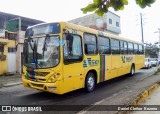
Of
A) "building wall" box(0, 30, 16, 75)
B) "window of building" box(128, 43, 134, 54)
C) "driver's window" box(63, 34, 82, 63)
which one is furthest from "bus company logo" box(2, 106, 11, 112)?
"building wall" box(0, 30, 16, 75)

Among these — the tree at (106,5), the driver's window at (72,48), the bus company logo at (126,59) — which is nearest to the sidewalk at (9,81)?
the driver's window at (72,48)

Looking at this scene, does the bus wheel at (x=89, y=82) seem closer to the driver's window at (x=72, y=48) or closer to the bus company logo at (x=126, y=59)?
the driver's window at (x=72, y=48)

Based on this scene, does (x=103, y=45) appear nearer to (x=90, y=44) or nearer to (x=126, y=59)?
(x=90, y=44)

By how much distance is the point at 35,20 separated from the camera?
24.6 m

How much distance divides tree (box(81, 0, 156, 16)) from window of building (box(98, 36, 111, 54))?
7.75 meters

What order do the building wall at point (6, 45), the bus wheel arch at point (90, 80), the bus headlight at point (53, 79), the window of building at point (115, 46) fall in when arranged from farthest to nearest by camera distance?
the building wall at point (6, 45), the window of building at point (115, 46), the bus wheel arch at point (90, 80), the bus headlight at point (53, 79)

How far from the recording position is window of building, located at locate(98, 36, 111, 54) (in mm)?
10466

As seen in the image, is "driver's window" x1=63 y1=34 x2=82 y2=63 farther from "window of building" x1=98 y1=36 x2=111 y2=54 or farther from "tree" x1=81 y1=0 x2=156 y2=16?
"tree" x1=81 y1=0 x2=156 y2=16

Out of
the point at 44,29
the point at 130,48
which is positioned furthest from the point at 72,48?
the point at 130,48

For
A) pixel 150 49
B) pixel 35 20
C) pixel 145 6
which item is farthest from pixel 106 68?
pixel 150 49

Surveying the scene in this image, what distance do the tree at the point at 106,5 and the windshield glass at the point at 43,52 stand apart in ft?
17.3

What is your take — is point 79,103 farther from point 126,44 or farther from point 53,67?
point 126,44

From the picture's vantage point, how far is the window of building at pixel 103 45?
1047 centimetres

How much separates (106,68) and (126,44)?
3.97m
